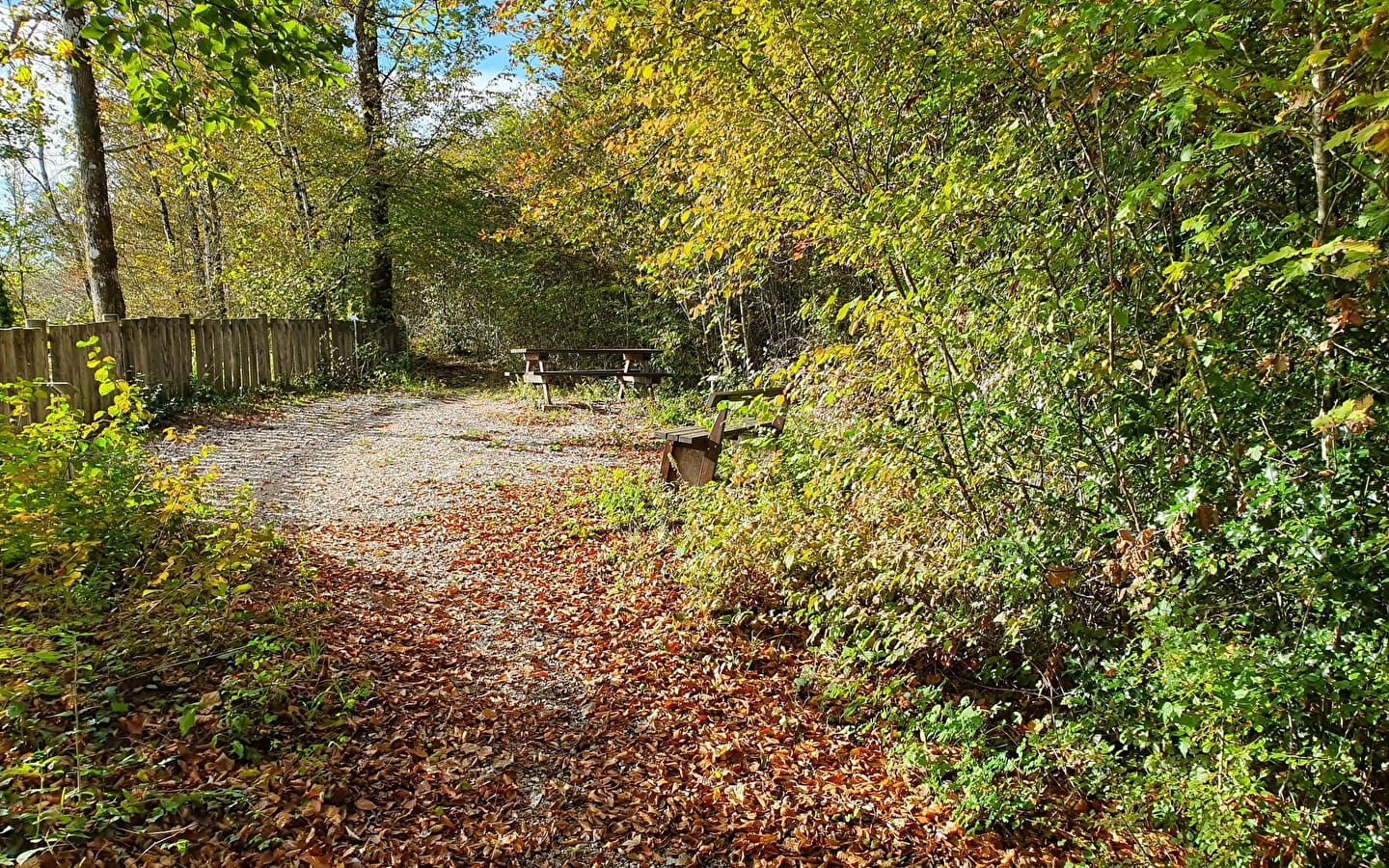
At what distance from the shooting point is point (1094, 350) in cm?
286

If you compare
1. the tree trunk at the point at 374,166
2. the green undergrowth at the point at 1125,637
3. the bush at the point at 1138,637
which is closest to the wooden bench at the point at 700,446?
the green undergrowth at the point at 1125,637

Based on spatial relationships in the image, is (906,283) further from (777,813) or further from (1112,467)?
(777,813)

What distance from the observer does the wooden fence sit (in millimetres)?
6898

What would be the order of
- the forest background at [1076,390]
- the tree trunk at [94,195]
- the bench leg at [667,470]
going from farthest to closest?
the tree trunk at [94,195], the bench leg at [667,470], the forest background at [1076,390]

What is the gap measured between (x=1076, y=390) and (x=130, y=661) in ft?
14.3

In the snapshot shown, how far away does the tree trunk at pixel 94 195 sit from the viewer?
8523mm

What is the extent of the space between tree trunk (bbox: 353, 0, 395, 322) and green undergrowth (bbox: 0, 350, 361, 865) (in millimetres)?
13029

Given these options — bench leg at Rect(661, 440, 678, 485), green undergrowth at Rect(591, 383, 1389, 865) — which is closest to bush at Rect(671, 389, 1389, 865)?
green undergrowth at Rect(591, 383, 1389, 865)

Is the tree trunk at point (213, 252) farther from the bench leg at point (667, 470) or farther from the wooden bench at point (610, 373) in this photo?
the bench leg at point (667, 470)

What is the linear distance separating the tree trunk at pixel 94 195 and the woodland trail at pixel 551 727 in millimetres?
4767

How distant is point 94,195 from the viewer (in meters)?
8.84

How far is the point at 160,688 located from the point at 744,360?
1003 centimetres

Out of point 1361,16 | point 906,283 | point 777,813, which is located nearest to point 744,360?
point 906,283

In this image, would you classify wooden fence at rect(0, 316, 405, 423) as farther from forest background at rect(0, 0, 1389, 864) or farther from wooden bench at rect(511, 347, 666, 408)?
wooden bench at rect(511, 347, 666, 408)
